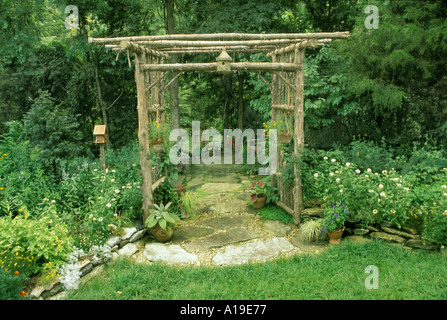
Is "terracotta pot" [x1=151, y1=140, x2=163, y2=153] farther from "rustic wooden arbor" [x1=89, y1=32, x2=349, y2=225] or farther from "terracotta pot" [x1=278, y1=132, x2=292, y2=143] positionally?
"terracotta pot" [x1=278, y1=132, x2=292, y2=143]

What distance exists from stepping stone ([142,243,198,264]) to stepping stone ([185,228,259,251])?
171mm

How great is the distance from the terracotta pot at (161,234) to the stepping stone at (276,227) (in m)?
1.53

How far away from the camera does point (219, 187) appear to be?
775 centimetres

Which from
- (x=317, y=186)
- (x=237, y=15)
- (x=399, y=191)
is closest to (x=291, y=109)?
(x=317, y=186)

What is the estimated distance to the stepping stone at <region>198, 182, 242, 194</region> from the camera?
7.50 meters

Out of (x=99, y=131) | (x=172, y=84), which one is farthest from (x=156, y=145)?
(x=172, y=84)

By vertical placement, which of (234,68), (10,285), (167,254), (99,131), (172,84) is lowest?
(167,254)

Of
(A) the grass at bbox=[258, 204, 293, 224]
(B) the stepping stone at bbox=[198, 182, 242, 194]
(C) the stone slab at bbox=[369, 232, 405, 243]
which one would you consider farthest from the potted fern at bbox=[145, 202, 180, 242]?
(C) the stone slab at bbox=[369, 232, 405, 243]

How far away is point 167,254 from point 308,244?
1966 millimetres

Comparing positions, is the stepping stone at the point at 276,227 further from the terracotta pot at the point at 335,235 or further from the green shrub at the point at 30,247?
the green shrub at the point at 30,247

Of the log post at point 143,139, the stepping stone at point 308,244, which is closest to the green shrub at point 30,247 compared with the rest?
the log post at point 143,139

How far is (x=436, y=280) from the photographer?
340 cm

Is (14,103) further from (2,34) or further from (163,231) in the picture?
(163,231)

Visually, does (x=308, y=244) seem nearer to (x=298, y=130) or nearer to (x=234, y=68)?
(x=298, y=130)
